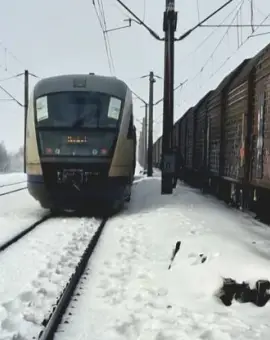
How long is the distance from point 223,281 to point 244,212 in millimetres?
8729

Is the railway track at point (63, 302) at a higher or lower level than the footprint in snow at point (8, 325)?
lower

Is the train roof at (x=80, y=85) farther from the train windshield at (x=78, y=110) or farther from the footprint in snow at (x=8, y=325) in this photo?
the footprint in snow at (x=8, y=325)

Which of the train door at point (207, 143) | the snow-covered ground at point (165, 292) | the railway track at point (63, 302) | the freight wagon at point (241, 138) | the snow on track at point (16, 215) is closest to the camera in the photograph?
the railway track at point (63, 302)

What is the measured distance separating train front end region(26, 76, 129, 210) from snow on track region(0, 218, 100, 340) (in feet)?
5.18

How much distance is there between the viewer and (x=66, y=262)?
6207mm

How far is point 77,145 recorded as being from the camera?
1080cm

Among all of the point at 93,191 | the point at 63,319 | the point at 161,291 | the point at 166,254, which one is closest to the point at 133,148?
the point at 93,191

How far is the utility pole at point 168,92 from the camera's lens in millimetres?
14641

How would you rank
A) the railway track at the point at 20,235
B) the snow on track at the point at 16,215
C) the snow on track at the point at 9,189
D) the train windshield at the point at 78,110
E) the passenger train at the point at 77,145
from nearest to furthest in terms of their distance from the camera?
the railway track at the point at 20,235, the snow on track at the point at 16,215, the passenger train at the point at 77,145, the train windshield at the point at 78,110, the snow on track at the point at 9,189

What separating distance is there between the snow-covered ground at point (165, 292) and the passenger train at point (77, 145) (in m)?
2.80

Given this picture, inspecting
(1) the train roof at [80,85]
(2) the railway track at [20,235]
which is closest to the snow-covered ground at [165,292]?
(2) the railway track at [20,235]

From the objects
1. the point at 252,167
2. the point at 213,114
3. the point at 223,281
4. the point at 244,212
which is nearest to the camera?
the point at 223,281

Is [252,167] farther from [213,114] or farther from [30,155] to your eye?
[213,114]

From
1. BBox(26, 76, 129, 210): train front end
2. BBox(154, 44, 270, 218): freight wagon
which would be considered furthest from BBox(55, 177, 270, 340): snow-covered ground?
BBox(26, 76, 129, 210): train front end
